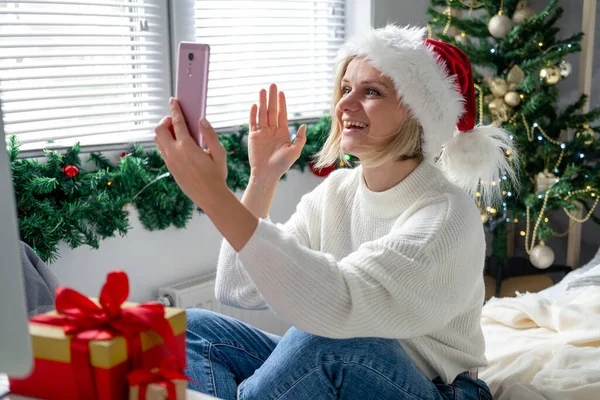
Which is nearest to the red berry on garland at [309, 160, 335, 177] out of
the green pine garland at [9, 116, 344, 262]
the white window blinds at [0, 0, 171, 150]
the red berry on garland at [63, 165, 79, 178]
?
the green pine garland at [9, 116, 344, 262]

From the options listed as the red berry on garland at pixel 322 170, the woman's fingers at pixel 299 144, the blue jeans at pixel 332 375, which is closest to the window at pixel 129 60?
the red berry on garland at pixel 322 170

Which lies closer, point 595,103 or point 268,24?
point 268,24

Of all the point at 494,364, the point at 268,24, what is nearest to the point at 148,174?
the point at 268,24

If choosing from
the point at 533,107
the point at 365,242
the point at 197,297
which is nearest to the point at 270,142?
the point at 365,242

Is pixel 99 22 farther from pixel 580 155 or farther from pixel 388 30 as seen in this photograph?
pixel 580 155

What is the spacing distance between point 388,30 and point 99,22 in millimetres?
1066

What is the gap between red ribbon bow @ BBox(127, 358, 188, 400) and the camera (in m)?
0.85

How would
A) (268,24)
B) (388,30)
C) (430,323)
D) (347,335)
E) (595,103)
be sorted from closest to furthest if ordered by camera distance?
(347,335) → (430,323) → (388,30) → (268,24) → (595,103)

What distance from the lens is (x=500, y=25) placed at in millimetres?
3057

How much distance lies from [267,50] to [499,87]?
98 centimetres

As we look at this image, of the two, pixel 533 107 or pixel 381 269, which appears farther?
pixel 533 107

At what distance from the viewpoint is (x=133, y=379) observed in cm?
85

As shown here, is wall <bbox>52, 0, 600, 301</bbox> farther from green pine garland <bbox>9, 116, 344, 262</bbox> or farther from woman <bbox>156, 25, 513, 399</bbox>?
woman <bbox>156, 25, 513, 399</bbox>

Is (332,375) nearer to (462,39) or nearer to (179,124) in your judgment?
(179,124)
